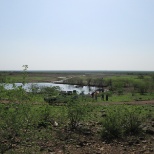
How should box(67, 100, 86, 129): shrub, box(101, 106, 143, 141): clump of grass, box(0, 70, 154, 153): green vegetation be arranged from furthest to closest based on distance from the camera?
box(67, 100, 86, 129): shrub < box(101, 106, 143, 141): clump of grass < box(0, 70, 154, 153): green vegetation

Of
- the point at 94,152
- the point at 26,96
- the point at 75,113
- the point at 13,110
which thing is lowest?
the point at 94,152

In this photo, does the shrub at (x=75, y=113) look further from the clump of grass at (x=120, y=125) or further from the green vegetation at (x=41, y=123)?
the clump of grass at (x=120, y=125)

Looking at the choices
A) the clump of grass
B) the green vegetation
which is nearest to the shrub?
the green vegetation

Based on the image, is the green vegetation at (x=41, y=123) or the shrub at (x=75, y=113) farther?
the shrub at (x=75, y=113)

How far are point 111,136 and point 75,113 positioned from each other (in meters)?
2.28

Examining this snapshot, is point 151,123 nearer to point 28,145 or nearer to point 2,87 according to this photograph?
point 28,145

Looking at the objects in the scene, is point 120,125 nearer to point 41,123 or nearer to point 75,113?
point 75,113

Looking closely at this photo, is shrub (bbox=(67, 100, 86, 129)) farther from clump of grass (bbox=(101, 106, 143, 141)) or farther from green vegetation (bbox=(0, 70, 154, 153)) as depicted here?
clump of grass (bbox=(101, 106, 143, 141))

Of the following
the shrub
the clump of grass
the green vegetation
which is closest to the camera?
the green vegetation

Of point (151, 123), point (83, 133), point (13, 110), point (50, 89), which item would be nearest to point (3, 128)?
point (13, 110)

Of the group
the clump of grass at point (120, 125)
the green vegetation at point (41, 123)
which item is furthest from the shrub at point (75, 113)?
the clump of grass at point (120, 125)

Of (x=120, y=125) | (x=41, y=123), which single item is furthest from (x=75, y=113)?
(x=120, y=125)

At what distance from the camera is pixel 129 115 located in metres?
11.1

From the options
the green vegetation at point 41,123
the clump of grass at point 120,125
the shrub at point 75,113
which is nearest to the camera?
the green vegetation at point 41,123
